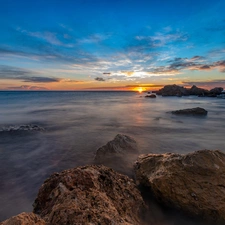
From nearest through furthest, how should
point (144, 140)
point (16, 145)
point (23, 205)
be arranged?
point (23, 205) < point (16, 145) < point (144, 140)

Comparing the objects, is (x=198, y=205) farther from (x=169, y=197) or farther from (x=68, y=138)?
(x=68, y=138)

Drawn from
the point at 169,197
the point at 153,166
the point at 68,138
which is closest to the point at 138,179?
the point at 153,166

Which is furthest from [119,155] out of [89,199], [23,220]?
[23,220]

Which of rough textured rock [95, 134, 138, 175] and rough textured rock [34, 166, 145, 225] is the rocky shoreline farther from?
rough textured rock [95, 134, 138, 175]

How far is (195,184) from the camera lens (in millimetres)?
3555

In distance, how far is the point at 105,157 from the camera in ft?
21.8

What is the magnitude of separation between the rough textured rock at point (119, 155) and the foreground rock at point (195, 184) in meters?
2.01

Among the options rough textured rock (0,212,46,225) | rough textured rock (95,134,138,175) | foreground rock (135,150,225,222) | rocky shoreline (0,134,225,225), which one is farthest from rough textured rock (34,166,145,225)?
rough textured rock (95,134,138,175)

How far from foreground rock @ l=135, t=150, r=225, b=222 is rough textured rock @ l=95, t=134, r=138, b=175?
2.01 metres

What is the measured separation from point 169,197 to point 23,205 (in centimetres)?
361

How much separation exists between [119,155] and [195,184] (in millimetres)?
3466

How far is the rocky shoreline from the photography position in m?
2.45

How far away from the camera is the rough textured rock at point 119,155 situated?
612cm

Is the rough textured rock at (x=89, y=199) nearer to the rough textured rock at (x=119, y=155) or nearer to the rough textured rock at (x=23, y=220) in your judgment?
the rough textured rock at (x=23, y=220)
